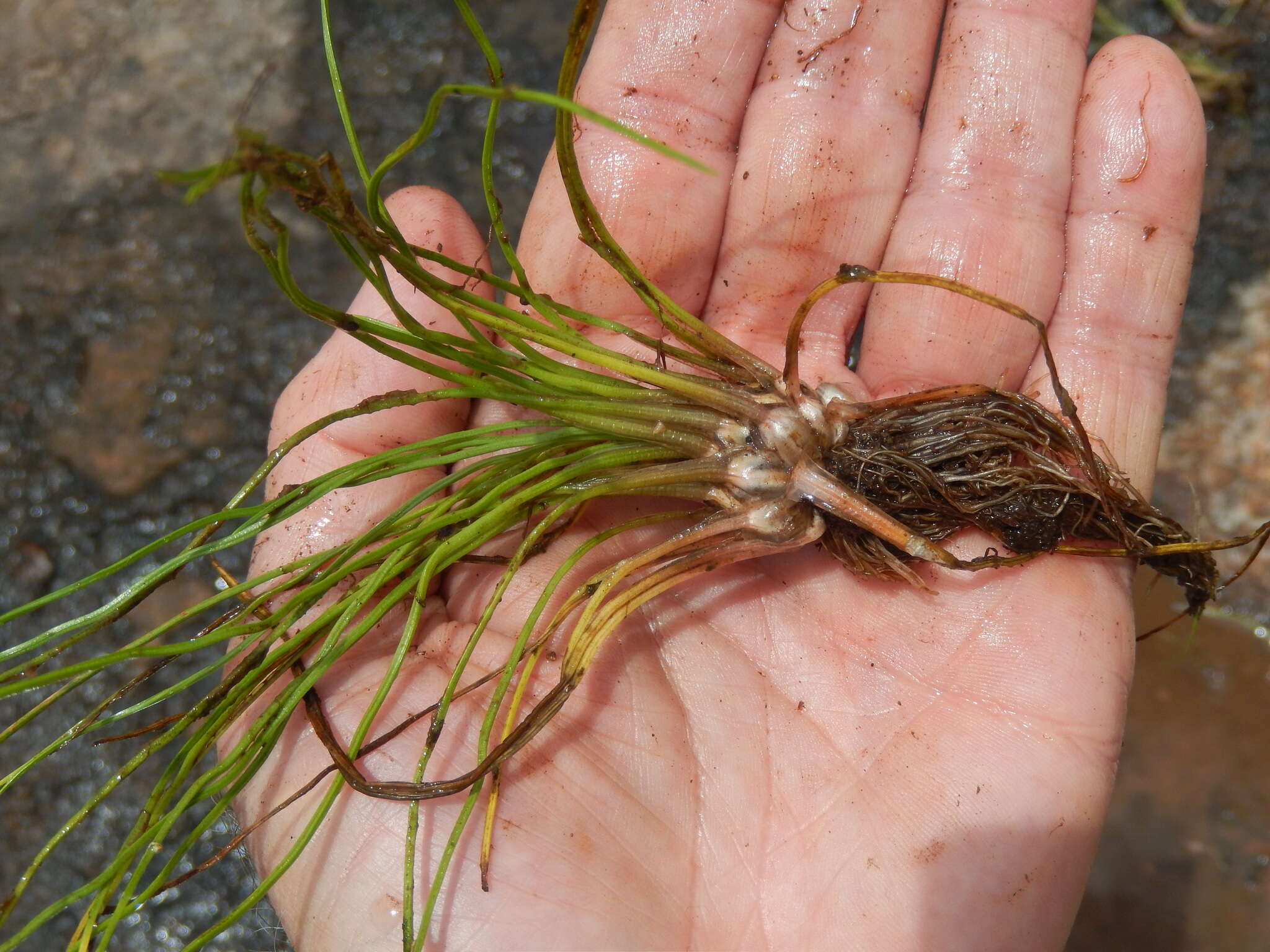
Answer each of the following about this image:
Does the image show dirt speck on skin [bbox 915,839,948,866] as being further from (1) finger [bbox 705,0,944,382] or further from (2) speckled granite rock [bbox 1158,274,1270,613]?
(2) speckled granite rock [bbox 1158,274,1270,613]

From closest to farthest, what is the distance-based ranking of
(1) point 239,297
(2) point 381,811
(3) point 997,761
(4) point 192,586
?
(2) point 381,811 → (3) point 997,761 → (4) point 192,586 → (1) point 239,297

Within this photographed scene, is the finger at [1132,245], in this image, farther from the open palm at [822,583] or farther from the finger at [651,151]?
the finger at [651,151]

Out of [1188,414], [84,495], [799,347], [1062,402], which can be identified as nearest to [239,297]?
[84,495]

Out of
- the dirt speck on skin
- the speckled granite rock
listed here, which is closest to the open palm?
the dirt speck on skin

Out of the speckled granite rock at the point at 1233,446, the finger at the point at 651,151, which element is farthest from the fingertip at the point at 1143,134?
the speckled granite rock at the point at 1233,446

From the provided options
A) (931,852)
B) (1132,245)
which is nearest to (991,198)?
(1132,245)

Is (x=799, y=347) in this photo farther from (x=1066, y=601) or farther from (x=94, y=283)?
(x=94, y=283)
